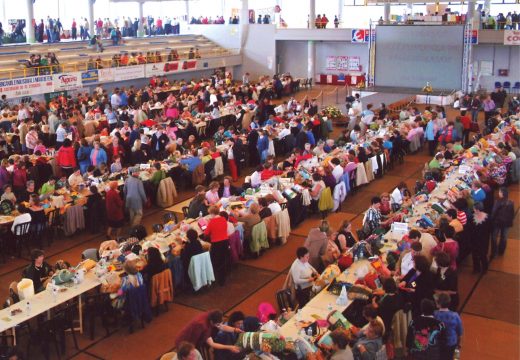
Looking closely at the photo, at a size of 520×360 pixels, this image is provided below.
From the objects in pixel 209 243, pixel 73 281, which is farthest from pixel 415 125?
pixel 73 281

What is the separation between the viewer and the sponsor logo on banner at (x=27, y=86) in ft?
80.9

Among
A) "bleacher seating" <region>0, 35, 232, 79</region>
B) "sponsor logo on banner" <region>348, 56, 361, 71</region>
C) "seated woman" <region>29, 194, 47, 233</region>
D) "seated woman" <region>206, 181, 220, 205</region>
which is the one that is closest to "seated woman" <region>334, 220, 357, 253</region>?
"seated woman" <region>206, 181, 220, 205</region>

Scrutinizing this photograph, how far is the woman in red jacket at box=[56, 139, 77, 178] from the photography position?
52.4ft

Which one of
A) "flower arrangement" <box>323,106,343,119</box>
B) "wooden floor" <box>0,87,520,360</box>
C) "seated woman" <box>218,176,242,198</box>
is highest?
"flower arrangement" <box>323,106,343,119</box>

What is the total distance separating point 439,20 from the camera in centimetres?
3000

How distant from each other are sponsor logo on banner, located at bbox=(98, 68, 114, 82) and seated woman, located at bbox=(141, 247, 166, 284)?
2117 cm

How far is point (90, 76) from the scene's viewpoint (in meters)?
28.6

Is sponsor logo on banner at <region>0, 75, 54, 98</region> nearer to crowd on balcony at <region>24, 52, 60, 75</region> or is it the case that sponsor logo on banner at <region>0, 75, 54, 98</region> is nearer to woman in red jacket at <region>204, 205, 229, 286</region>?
crowd on balcony at <region>24, 52, 60, 75</region>

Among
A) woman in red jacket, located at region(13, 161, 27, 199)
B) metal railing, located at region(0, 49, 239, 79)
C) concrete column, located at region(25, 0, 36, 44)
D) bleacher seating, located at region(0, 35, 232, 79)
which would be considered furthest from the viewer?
concrete column, located at region(25, 0, 36, 44)

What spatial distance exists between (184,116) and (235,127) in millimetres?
1777

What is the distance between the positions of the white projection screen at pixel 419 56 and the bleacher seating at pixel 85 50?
1078 cm

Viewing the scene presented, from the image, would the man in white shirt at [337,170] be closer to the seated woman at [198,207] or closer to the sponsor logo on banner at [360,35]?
the seated woman at [198,207]

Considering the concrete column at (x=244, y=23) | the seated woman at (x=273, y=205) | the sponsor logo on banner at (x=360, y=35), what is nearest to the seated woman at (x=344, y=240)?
the seated woman at (x=273, y=205)

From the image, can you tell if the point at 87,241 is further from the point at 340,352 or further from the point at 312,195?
the point at 340,352
